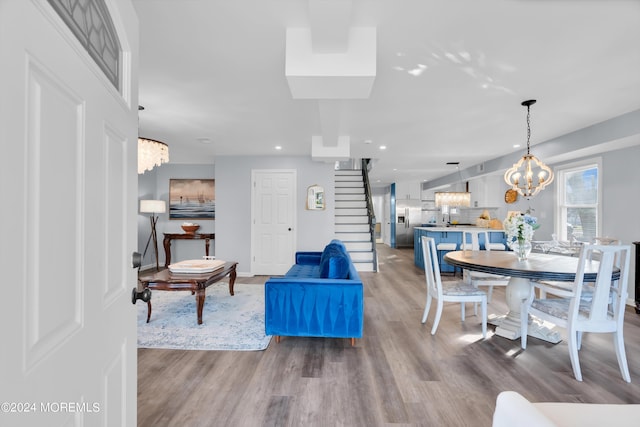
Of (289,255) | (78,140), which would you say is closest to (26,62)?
(78,140)

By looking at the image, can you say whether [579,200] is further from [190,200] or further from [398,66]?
[190,200]

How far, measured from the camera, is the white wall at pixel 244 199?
611 cm

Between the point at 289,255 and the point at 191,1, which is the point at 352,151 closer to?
the point at 289,255

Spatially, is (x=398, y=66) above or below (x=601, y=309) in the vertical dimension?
above

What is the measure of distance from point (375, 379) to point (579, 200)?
4976 millimetres

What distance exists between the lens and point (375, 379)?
7.57ft

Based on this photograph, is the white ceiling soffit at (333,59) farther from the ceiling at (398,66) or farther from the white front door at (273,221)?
the white front door at (273,221)

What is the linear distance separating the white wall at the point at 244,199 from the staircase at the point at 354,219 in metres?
0.97

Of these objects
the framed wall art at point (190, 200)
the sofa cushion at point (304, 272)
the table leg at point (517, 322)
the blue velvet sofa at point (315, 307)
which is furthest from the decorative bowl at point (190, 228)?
the table leg at point (517, 322)

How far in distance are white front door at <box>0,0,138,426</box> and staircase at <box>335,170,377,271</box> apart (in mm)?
5828

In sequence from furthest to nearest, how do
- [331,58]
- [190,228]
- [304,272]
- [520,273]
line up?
[190,228], [304,272], [520,273], [331,58]

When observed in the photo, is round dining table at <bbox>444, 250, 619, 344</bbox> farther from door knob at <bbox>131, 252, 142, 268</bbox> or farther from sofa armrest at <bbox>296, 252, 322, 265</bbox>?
door knob at <bbox>131, 252, 142, 268</bbox>

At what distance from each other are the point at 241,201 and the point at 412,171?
4.81 meters

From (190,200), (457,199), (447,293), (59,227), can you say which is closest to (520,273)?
(447,293)
